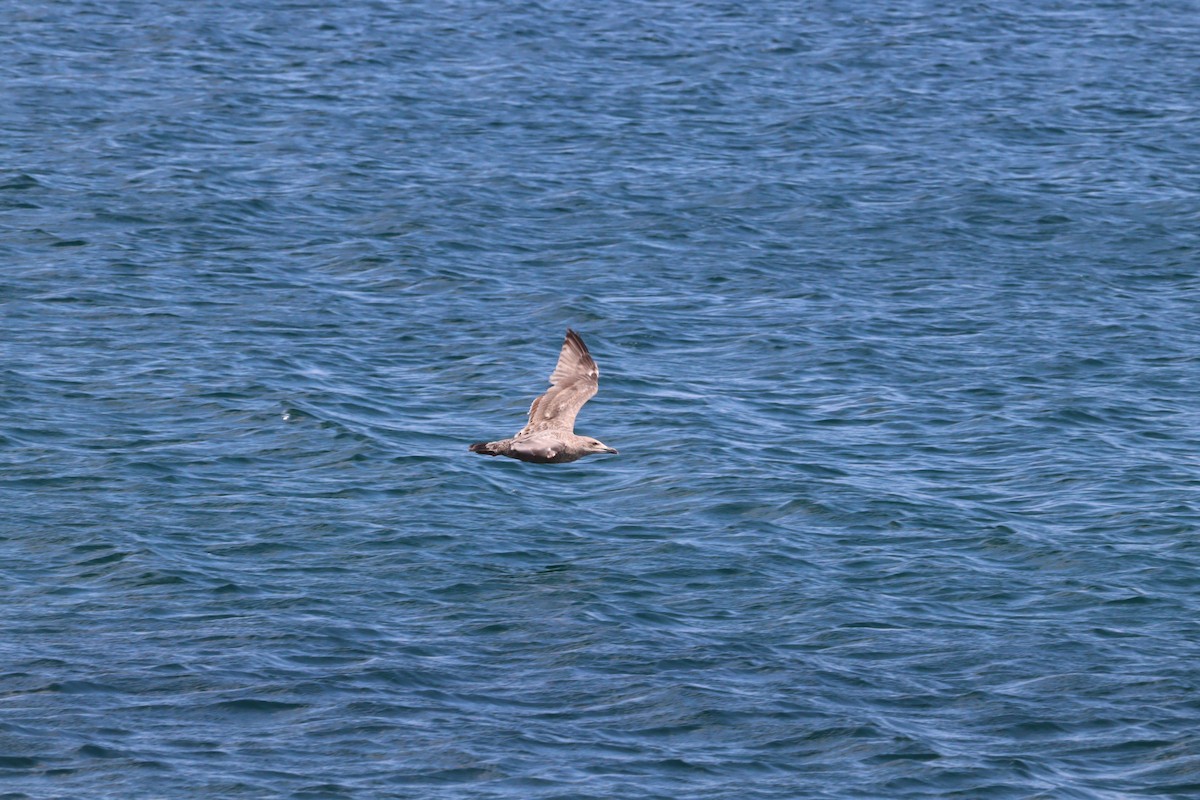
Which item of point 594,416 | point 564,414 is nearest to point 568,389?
point 564,414

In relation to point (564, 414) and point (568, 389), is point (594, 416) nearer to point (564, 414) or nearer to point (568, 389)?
point (568, 389)

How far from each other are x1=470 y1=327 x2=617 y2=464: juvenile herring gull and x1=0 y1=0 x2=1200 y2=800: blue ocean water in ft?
8.53

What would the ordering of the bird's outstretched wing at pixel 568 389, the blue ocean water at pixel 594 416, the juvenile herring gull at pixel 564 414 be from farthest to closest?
the bird's outstretched wing at pixel 568 389, the juvenile herring gull at pixel 564 414, the blue ocean water at pixel 594 416

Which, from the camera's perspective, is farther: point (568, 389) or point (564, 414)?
point (568, 389)

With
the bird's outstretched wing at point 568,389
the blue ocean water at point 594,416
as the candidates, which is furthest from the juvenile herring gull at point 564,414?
the blue ocean water at point 594,416

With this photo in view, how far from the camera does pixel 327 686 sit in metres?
23.0

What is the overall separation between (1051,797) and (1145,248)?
23.3 m

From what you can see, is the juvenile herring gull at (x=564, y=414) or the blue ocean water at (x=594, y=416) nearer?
the blue ocean water at (x=594, y=416)

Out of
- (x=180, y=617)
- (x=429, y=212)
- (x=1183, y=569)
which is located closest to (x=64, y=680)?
(x=180, y=617)

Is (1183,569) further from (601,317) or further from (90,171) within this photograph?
(90,171)

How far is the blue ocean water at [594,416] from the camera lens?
2241cm

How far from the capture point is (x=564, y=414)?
24.1 metres

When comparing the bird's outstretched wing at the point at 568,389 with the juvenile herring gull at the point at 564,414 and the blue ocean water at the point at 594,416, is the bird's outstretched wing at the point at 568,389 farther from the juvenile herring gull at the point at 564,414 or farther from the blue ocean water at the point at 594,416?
the blue ocean water at the point at 594,416

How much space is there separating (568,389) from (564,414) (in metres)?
0.38
